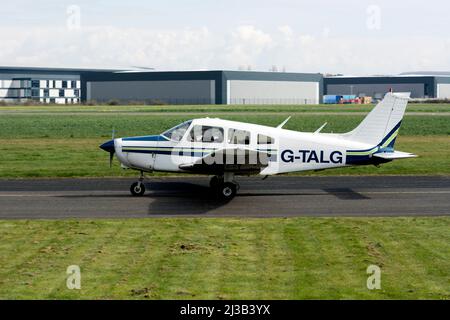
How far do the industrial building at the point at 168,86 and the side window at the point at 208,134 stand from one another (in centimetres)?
11806

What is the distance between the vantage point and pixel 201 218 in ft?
59.0

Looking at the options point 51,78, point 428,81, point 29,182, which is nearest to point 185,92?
point 51,78

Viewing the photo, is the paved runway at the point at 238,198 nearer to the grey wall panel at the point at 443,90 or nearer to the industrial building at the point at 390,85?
the industrial building at the point at 390,85

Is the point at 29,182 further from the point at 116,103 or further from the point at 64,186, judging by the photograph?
the point at 116,103

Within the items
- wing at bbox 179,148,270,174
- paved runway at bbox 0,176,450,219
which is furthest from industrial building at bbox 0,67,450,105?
wing at bbox 179,148,270,174

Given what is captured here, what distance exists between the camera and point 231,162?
2047 cm

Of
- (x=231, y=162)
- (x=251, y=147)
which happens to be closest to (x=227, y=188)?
(x=231, y=162)

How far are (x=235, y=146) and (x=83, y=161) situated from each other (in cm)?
1244

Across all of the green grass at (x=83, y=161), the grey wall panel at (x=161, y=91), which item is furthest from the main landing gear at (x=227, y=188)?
the grey wall panel at (x=161, y=91)

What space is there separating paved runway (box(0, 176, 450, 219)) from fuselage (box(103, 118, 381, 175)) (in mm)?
1025

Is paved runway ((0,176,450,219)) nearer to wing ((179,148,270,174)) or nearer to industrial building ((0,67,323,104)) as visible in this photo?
wing ((179,148,270,174))

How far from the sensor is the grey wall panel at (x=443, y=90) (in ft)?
572

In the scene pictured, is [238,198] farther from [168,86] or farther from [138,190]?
[168,86]

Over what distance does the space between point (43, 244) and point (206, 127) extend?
7.70 metres
